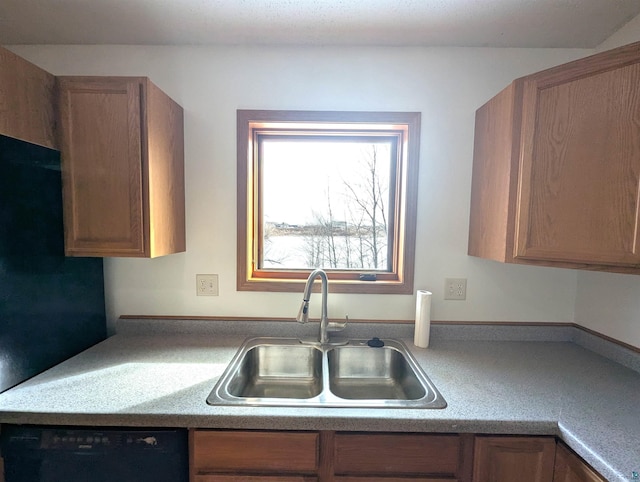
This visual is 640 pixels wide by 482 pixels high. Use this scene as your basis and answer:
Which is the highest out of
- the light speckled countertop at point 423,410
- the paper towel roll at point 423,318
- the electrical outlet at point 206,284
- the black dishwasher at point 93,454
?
the electrical outlet at point 206,284

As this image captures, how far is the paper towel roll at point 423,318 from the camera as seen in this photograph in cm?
138

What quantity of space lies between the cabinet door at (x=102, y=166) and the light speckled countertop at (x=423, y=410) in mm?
498

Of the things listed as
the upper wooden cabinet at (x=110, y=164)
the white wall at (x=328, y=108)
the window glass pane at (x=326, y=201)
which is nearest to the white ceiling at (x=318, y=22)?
the white wall at (x=328, y=108)

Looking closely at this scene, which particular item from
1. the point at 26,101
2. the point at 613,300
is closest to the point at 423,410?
the point at 613,300

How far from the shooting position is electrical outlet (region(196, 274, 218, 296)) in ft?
4.93

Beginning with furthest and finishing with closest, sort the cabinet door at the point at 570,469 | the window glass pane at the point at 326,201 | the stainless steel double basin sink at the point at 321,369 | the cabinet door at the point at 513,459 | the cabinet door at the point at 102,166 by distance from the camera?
the window glass pane at the point at 326,201 → the stainless steel double basin sink at the point at 321,369 → the cabinet door at the point at 102,166 → the cabinet door at the point at 513,459 → the cabinet door at the point at 570,469

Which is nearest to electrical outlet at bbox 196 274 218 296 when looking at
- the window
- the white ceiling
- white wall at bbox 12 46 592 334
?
Answer: white wall at bbox 12 46 592 334

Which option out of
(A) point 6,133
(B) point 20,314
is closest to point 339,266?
(B) point 20,314

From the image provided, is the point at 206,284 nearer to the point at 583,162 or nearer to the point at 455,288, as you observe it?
the point at 455,288

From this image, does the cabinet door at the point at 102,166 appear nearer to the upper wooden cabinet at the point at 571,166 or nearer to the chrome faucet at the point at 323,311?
the chrome faucet at the point at 323,311

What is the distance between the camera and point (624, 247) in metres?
0.93

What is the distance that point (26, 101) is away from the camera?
3.40 ft

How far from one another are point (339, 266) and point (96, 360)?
47.9 inches

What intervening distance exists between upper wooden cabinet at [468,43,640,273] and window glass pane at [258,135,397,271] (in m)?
0.57
